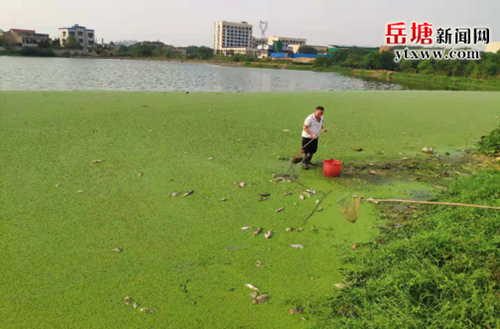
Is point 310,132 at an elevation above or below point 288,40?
below

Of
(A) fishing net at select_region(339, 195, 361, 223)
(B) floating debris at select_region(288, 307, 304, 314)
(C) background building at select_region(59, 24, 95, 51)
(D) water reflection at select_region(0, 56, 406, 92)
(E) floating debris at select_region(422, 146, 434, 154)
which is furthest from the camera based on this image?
(C) background building at select_region(59, 24, 95, 51)

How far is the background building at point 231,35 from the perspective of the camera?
128 metres

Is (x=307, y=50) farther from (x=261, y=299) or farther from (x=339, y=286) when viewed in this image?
(x=261, y=299)

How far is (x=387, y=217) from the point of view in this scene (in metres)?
4.15

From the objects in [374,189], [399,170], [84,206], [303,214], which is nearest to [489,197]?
[374,189]

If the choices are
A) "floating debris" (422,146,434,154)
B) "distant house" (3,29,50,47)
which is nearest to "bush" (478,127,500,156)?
"floating debris" (422,146,434,154)

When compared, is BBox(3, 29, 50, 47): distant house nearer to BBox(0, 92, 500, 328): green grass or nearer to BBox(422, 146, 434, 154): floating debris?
BBox(0, 92, 500, 328): green grass

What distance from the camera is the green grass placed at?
Result: 8.67ft

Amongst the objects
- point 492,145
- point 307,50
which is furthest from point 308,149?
point 307,50

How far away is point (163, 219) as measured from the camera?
387 centimetres

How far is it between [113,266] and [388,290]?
7.04 ft

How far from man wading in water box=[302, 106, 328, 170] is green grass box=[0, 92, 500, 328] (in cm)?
29

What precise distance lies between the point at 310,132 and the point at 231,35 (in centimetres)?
13386

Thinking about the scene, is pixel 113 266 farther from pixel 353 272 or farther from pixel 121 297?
pixel 353 272
